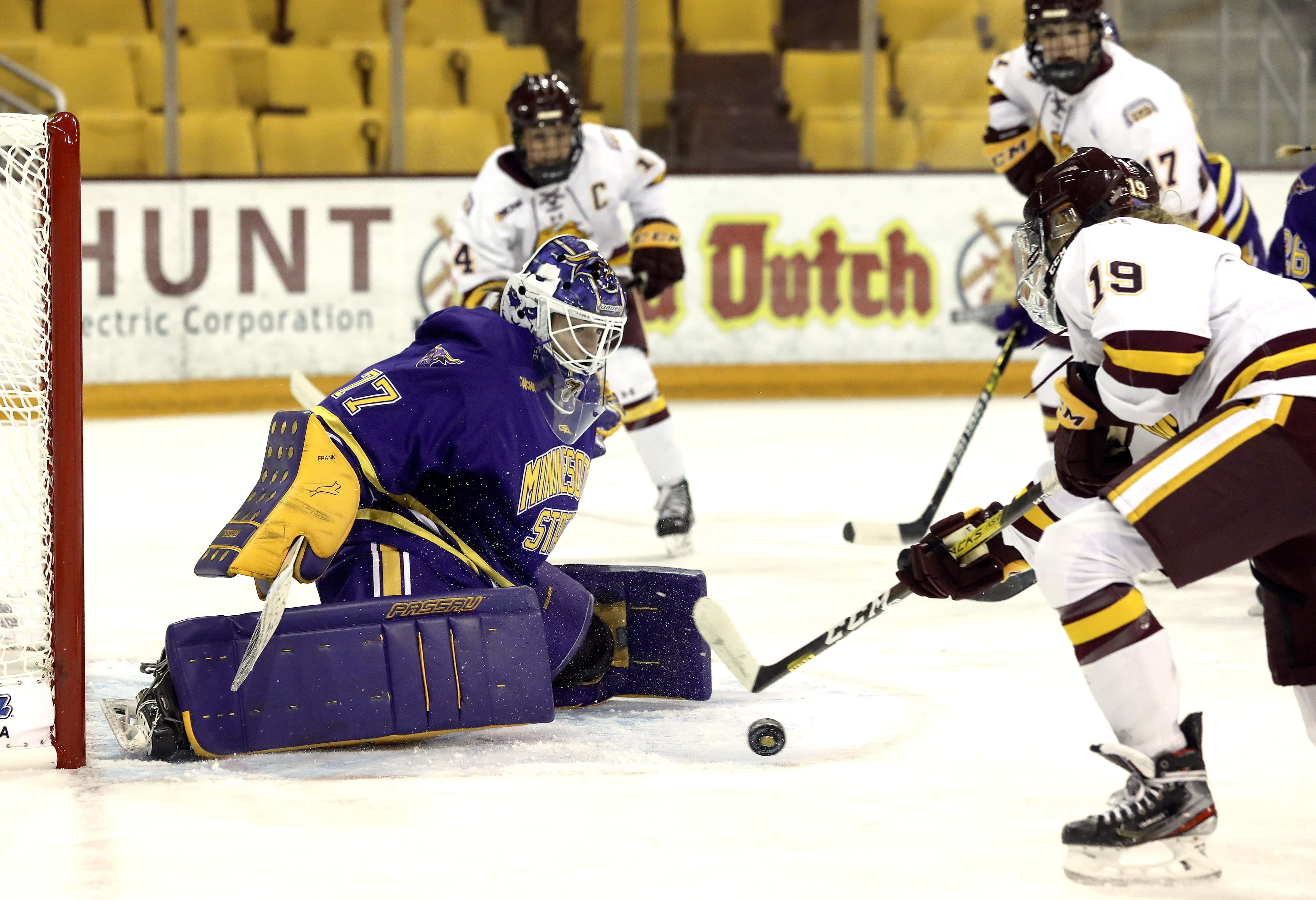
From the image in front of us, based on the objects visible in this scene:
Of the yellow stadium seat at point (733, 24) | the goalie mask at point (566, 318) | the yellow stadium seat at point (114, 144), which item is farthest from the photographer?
the yellow stadium seat at point (733, 24)

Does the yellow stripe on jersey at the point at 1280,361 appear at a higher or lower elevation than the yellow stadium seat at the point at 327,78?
lower

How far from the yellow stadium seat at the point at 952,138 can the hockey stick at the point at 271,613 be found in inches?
221

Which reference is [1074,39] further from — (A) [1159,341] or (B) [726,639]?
(A) [1159,341]

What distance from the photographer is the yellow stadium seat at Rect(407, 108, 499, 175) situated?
7078 millimetres

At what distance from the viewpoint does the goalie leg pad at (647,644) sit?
2684mm

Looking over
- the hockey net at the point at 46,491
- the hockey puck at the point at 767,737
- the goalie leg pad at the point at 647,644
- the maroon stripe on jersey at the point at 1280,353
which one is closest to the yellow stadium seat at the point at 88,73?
the hockey net at the point at 46,491

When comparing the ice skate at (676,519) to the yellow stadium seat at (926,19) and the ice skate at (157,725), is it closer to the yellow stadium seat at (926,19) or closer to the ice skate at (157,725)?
the ice skate at (157,725)

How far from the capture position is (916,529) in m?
4.19

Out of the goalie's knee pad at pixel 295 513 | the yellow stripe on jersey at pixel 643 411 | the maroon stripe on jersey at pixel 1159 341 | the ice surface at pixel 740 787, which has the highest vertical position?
the yellow stripe on jersey at pixel 643 411

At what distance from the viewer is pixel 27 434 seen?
2.34 meters

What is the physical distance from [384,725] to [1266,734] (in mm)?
1345

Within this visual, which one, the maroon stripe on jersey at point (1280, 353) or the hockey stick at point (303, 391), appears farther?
the hockey stick at point (303, 391)

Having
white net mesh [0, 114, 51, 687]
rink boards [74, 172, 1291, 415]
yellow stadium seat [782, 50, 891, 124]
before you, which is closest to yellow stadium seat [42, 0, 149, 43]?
rink boards [74, 172, 1291, 415]

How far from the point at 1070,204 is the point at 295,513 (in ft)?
3.60
